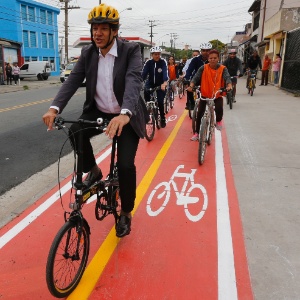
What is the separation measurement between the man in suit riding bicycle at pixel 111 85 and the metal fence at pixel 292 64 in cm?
1473

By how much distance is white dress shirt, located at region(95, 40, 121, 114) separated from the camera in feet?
9.86

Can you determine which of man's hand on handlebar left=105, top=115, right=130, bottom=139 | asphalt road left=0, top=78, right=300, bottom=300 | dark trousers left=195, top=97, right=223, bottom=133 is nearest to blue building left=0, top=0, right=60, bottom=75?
asphalt road left=0, top=78, right=300, bottom=300

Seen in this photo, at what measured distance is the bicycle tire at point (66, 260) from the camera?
2.44 metres

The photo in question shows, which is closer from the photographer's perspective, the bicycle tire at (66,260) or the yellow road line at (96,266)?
the bicycle tire at (66,260)

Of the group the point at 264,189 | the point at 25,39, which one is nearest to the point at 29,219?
the point at 264,189

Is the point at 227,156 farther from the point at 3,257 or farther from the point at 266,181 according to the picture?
the point at 3,257

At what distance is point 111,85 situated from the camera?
3025 millimetres

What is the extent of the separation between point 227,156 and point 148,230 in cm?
322

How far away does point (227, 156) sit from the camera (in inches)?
253

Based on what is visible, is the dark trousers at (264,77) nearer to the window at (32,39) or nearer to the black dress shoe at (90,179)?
the black dress shoe at (90,179)

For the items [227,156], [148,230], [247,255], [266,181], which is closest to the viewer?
[247,255]

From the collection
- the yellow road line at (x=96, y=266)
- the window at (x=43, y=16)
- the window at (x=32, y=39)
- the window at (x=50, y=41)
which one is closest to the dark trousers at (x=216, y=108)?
the yellow road line at (x=96, y=266)

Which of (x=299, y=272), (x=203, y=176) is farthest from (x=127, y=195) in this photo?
(x=203, y=176)

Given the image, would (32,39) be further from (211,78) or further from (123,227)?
(123,227)
